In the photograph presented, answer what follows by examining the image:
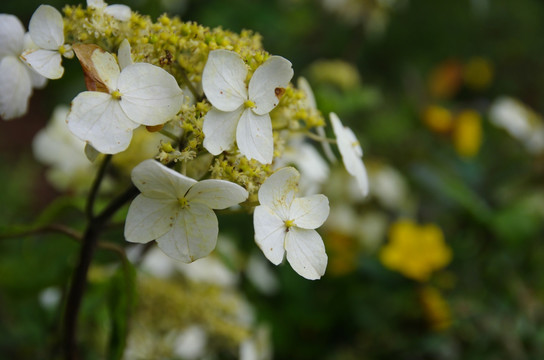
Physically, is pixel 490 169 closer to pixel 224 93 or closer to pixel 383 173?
pixel 383 173

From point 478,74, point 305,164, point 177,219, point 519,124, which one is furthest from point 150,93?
point 478,74

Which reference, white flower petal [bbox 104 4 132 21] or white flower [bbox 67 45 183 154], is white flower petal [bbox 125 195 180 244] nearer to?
white flower [bbox 67 45 183 154]

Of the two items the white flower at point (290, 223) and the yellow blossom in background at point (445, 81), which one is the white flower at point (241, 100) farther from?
the yellow blossom in background at point (445, 81)

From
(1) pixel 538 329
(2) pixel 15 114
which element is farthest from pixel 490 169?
(2) pixel 15 114

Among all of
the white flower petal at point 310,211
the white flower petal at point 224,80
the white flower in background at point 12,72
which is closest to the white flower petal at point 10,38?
the white flower in background at point 12,72

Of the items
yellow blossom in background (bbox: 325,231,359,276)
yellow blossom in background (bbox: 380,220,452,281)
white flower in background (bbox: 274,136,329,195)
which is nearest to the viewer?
white flower in background (bbox: 274,136,329,195)

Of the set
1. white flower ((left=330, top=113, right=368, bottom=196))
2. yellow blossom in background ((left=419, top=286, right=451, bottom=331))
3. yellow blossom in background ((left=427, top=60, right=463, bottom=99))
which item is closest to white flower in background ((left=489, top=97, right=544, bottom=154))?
yellow blossom in background ((left=419, top=286, right=451, bottom=331))

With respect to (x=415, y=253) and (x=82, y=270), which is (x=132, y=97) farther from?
(x=415, y=253)
